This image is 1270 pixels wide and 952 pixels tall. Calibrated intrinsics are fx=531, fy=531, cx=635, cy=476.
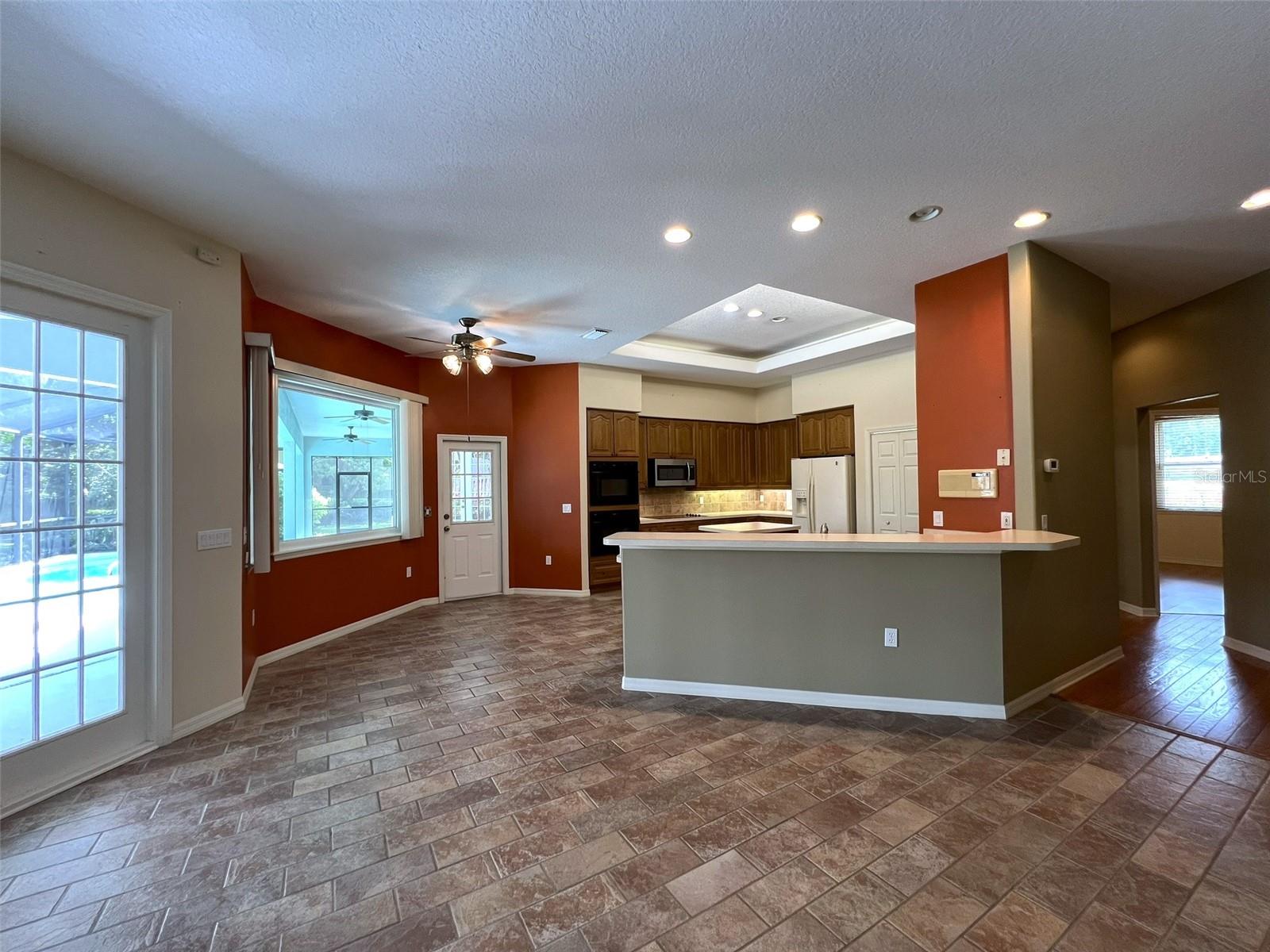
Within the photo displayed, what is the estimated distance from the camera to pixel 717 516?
25.7ft

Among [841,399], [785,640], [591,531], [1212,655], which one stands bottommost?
[1212,655]

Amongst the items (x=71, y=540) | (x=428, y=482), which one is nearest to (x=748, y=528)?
(x=428, y=482)

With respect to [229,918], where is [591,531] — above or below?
above

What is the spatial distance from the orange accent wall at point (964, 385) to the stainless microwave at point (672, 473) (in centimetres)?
386

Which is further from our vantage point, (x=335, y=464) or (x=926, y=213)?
(x=335, y=464)

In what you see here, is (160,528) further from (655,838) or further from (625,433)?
(625,433)

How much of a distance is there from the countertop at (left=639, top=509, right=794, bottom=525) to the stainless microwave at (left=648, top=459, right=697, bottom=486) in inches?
19.2

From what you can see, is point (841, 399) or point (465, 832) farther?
point (841, 399)

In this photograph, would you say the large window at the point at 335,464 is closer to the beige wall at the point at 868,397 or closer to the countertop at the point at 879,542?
the countertop at the point at 879,542

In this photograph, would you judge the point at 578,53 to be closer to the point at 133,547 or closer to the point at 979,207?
the point at 979,207

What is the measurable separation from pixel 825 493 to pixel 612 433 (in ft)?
9.45

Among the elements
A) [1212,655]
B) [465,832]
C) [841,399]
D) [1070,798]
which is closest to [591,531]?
[841,399]

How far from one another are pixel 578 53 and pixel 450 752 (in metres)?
3.10

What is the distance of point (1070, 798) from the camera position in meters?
2.24
